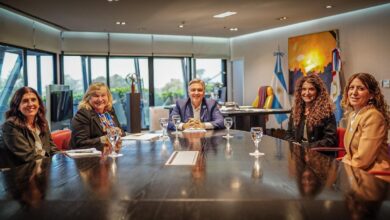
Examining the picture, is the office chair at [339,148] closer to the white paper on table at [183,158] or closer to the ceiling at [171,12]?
the white paper on table at [183,158]

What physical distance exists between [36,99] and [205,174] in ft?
5.65

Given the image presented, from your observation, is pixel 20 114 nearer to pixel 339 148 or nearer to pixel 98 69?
pixel 339 148

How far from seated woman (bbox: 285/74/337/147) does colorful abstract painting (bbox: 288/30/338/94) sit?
14.1 feet

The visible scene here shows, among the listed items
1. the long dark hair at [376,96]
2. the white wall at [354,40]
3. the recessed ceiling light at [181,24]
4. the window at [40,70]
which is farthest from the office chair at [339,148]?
the window at [40,70]

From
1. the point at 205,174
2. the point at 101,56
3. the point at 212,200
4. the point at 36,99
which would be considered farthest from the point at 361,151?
the point at 101,56

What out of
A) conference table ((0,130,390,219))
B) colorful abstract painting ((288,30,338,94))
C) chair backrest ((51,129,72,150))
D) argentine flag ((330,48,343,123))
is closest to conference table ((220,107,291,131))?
argentine flag ((330,48,343,123))

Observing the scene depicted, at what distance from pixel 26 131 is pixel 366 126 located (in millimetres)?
2239

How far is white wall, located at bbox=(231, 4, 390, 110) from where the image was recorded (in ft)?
21.1

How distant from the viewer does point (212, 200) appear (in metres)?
1.21

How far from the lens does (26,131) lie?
2590 mm

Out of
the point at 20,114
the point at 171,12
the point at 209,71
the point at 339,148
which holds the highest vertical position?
the point at 171,12

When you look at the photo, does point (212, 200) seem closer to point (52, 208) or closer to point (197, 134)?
point (52, 208)

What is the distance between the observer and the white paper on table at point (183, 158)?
1891 millimetres

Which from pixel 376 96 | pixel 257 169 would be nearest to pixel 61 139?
pixel 257 169
